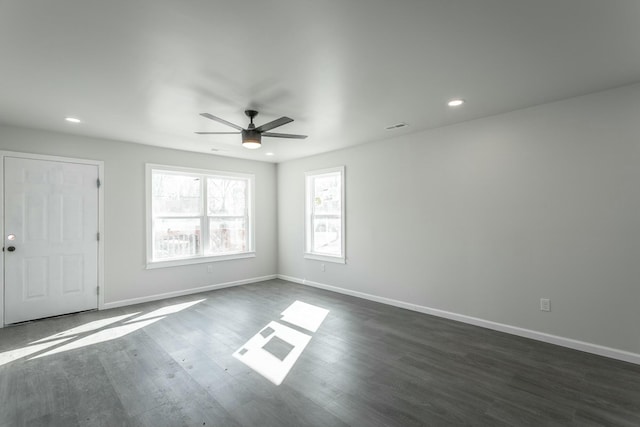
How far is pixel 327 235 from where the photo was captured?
6.05 meters

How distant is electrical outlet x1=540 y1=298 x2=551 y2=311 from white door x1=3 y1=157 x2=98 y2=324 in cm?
590

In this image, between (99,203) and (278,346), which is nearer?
(278,346)

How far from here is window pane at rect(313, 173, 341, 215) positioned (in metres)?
5.88

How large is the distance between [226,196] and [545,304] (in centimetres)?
535

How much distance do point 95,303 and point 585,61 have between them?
252 inches

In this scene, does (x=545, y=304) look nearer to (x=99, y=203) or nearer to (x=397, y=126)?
(x=397, y=126)

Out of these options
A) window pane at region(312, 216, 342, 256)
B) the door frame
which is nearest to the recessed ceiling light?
window pane at region(312, 216, 342, 256)

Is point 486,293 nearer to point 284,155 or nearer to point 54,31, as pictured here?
point 284,155

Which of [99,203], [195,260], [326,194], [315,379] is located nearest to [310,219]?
[326,194]

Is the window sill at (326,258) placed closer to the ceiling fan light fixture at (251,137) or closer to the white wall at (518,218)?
the white wall at (518,218)

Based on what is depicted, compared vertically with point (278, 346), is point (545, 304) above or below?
above

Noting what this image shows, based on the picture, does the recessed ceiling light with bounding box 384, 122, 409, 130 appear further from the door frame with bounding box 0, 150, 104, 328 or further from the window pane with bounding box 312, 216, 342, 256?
the door frame with bounding box 0, 150, 104, 328

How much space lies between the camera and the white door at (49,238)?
13.4ft

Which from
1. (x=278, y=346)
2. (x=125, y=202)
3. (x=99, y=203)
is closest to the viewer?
(x=278, y=346)
